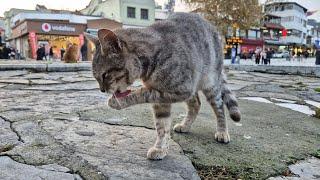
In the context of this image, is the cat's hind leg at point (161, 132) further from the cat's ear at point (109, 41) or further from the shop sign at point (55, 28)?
the shop sign at point (55, 28)

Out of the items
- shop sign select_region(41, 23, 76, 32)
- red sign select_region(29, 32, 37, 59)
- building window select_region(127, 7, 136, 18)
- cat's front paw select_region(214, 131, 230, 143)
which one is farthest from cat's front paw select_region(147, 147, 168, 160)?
building window select_region(127, 7, 136, 18)

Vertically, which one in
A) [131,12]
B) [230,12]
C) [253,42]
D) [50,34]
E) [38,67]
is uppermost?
[131,12]

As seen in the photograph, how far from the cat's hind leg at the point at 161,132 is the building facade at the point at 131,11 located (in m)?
33.2

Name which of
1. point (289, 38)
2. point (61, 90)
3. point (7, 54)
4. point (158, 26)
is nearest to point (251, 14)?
point (7, 54)

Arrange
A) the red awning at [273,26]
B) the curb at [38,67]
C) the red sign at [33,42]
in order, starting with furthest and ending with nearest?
the red awning at [273,26] → the red sign at [33,42] → the curb at [38,67]

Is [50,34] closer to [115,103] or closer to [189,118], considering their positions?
[189,118]

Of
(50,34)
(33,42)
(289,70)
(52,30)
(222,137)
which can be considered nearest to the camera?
(222,137)

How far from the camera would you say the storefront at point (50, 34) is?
31.5 m

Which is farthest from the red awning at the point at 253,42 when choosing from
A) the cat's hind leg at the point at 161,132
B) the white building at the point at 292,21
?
the cat's hind leg at the point at 161,132

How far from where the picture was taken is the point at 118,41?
2.50 meters

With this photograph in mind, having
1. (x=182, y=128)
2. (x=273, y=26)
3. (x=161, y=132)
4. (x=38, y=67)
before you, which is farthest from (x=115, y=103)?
(x=273, y=26)

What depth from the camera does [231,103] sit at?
3.45 meters

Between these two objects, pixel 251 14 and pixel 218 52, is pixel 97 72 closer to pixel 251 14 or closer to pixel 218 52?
pixel 218 52

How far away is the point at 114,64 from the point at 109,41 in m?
0.18
